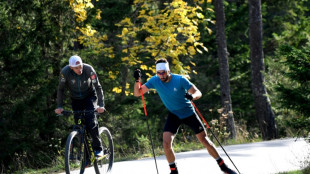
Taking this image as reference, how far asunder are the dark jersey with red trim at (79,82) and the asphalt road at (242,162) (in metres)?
1.95

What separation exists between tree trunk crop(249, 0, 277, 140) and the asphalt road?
583 cm

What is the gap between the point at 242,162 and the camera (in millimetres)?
10031

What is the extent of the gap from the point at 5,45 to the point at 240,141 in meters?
7.47

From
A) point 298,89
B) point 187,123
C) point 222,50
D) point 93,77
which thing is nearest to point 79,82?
point 93,77

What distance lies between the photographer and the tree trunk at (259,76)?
18.0 meters

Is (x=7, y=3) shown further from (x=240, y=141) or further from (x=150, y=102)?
(x=150, y=102)

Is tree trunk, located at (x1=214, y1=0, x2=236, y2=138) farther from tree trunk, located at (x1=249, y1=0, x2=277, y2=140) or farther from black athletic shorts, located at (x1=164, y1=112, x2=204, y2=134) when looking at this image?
black athletic shorts, located at (x1=164, y1=112, x2=204, y2=134)

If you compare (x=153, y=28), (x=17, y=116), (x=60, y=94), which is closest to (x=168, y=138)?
(x=60, y=94)

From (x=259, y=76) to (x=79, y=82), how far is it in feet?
36.2

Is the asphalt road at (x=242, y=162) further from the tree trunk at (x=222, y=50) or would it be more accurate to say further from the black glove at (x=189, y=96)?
the tree trunk at (x=222, y=50)

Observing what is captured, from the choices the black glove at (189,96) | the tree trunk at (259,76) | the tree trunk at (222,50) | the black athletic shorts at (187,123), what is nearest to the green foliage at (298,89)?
the black athletic shorts at (187,123)

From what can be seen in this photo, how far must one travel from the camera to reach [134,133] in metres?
19.3

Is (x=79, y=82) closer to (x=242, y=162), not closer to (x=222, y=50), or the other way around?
(x=242, y=162)

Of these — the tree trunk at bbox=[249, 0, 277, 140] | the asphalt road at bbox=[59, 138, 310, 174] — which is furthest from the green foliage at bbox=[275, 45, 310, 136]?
the tree trunk at bbox=[249, 0, 277, 140]
